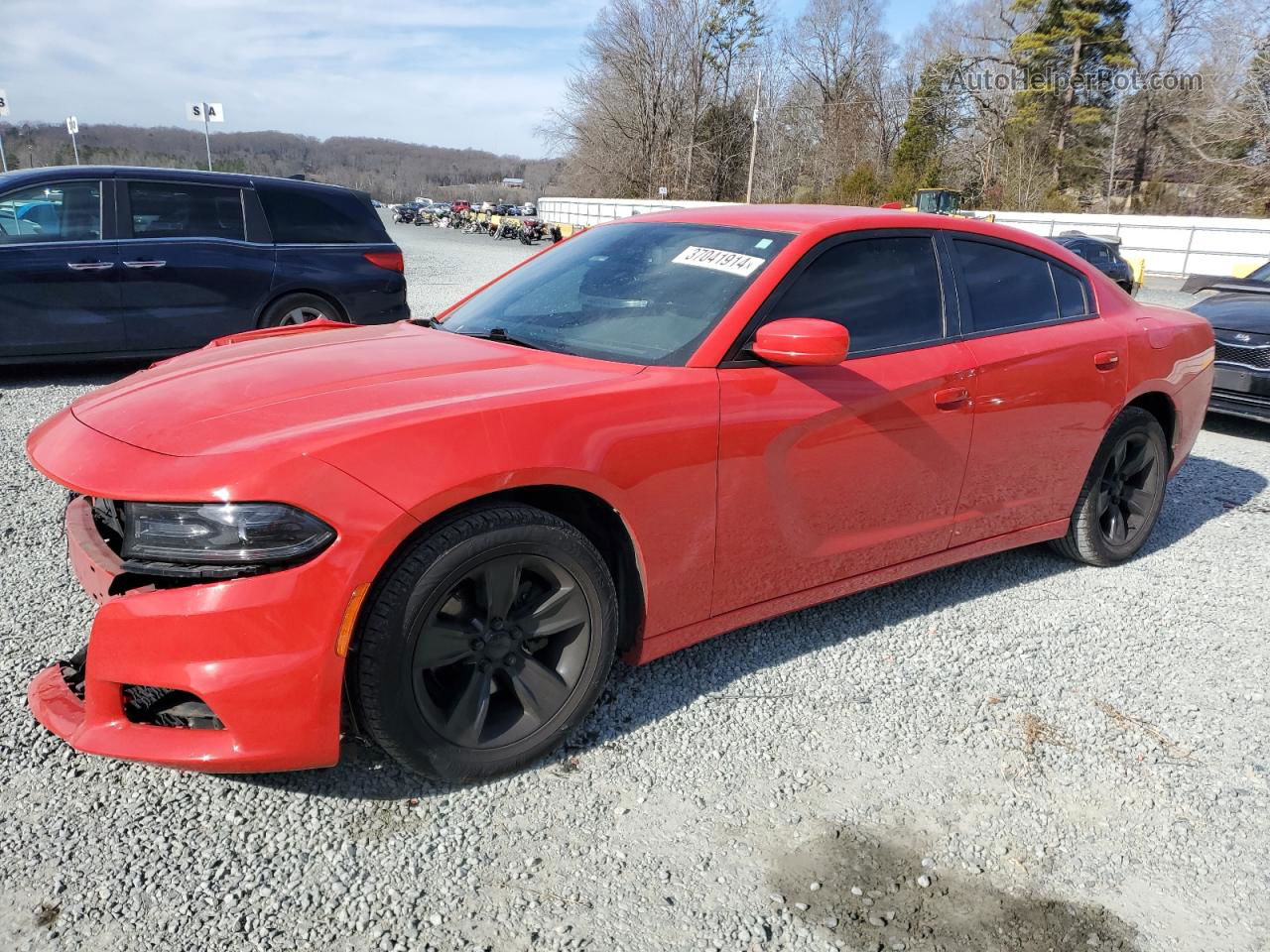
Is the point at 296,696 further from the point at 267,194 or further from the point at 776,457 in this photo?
the point at 267,194

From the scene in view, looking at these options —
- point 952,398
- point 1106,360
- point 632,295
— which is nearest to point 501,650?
point 632,295

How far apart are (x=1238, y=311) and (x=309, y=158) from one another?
150562 millimetres

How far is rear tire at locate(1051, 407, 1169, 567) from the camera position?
4.05m

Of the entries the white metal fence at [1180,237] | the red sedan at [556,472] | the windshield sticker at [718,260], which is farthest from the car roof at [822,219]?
the white metal fence at [1180,237]

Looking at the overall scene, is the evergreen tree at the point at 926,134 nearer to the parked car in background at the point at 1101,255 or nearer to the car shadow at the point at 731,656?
the parked car in background at the point at 1101,255

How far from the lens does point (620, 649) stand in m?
2.86

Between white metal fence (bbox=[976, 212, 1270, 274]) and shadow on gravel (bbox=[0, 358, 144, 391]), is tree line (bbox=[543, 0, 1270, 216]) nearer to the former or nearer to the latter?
white metal fence (bbox=[976, 212, 1270, 274])

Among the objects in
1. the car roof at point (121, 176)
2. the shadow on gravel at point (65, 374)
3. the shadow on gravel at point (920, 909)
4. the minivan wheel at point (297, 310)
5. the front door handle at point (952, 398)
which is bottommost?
the shadow on gravel at point (920, 909)

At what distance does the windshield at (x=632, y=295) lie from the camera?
2912 mm

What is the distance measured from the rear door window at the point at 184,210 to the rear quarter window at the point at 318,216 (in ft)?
0.93

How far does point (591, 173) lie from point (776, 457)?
201ft

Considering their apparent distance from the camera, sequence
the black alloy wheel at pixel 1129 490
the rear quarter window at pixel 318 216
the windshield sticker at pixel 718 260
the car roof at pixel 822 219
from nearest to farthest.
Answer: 1. the windshield sticker at pixel 718 260
2. the car roof at pixel 822 219
3. the black alloy wheel at pixel 1129 490
4. the rear quarter window at pixel 318 216

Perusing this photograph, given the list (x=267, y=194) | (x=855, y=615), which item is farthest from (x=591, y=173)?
(x=855, y=615)

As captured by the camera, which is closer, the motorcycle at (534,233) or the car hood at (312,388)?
the car hood at (312,388)
